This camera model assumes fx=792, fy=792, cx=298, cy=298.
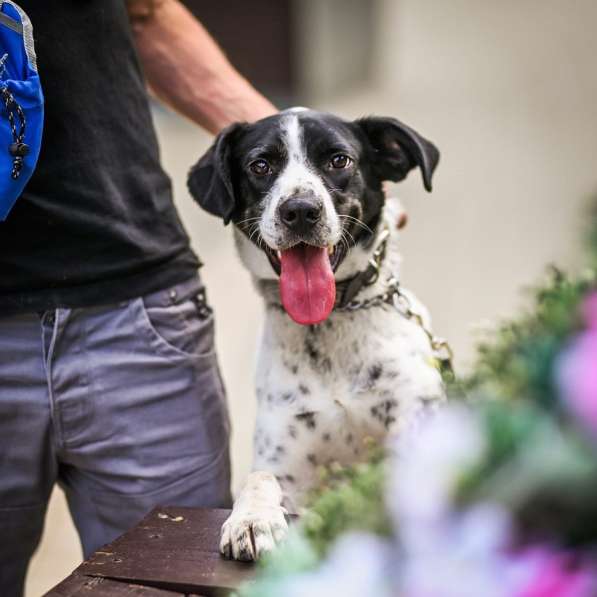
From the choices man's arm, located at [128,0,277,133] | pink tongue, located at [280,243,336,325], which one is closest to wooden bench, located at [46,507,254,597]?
pink tongue, located at [280,243,336,325]

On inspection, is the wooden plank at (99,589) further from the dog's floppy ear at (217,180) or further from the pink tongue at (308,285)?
the dog's floppy ear at (217,180)

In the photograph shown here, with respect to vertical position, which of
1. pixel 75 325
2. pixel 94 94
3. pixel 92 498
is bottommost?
pixel 92 498

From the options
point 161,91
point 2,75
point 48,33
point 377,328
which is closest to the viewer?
point 2,75

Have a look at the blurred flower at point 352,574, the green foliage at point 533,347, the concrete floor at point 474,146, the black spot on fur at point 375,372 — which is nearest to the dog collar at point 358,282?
the black spot on fur at point 375,372

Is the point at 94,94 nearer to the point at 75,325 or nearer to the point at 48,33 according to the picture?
the point at 48,33

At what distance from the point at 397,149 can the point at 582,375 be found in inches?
55.1

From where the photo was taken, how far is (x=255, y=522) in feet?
3.62

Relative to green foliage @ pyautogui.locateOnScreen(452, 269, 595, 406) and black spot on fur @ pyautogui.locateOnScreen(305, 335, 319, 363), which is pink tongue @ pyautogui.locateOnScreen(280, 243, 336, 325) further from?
green foliage @ pyautogui.locateOnScreen(452, 269, 595, 406)

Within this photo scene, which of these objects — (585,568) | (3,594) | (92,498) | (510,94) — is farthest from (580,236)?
(510,94)

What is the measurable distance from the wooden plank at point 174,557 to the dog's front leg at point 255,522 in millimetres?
19

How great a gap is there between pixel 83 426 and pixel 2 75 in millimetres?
598

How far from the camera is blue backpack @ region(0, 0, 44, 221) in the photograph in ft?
3.99

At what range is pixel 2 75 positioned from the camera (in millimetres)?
1223

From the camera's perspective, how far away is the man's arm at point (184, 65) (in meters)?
1.62
